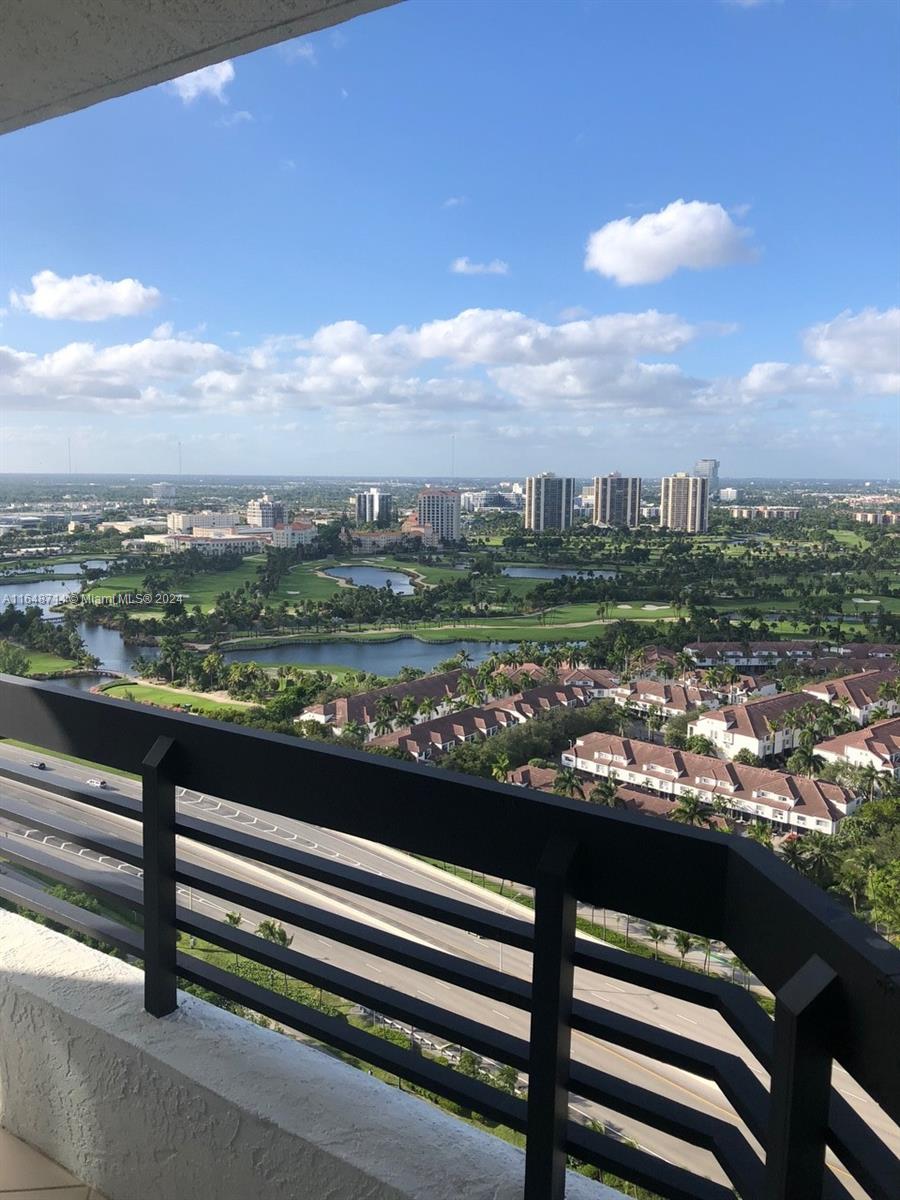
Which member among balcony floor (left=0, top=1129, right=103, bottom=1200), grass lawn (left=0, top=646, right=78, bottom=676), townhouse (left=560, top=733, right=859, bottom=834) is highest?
grass lawn (left=0, top=646, right=78, bottom=676)

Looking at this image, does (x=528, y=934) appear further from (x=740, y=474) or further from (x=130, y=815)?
(x=740, y=474)

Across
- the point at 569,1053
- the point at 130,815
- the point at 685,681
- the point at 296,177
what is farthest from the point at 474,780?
the point at 296,177

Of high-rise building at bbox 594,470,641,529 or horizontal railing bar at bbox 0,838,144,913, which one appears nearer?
horizontal railing bar at bbox 0,838,144,913

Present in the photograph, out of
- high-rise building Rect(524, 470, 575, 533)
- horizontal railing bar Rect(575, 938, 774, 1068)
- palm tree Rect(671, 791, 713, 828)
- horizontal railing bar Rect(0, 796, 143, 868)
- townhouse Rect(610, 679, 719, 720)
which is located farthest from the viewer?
high-rise building Rect(524, 470, 575, 533)

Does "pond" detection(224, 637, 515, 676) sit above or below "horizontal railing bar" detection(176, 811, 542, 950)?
below

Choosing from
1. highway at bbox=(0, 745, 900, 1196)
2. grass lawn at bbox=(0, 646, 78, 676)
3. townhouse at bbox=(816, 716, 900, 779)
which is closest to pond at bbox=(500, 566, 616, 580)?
townhouse at bbox=(816, 716, 900, 779)

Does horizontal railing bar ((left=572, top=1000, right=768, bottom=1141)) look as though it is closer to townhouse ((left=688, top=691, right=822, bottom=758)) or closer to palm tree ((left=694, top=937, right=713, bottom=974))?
palm tree ((left=694, top=937, right=713, bottom=974))

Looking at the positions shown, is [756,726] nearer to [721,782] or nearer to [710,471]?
[721,782]

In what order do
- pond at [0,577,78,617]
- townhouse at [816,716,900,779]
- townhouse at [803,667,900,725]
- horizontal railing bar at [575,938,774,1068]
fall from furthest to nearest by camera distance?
pond at [0,577,78,617] → townhouse at [803,667,900,725] → townhouse at [816,716,900,779] → horizontal railing bar at [575,938,774,1068]
